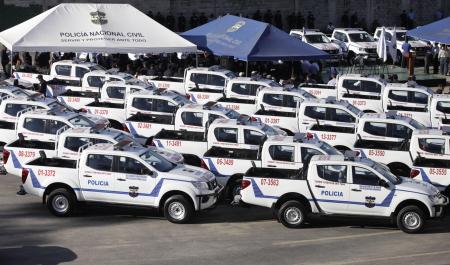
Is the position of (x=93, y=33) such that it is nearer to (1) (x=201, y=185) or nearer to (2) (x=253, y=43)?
(2) (x=253, y=43)

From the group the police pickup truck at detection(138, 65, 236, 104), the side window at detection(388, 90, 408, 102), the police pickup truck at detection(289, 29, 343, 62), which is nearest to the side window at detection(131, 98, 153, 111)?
the police pickup truck at detection(138, 65, 236, 104)

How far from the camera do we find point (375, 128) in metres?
24.7

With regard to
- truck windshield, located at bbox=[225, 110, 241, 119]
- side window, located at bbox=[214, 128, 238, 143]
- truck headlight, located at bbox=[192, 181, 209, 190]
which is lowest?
truck headlight, located at bbox=[192, 181, 209, 190]

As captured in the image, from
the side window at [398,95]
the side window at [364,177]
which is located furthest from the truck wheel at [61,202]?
the side window at [398,95]

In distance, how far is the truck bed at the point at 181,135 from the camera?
943 inches

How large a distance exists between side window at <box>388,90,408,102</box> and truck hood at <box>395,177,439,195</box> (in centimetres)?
909

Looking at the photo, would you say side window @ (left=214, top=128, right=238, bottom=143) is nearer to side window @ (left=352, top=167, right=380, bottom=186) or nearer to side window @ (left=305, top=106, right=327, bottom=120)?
side window @ (left=305, top=106, right=327, bottom=120)

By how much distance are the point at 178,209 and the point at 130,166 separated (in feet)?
4.54

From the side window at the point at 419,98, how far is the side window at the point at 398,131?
182 inches

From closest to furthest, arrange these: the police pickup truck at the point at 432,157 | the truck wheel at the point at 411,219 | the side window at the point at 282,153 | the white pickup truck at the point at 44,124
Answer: the truck wheel at the point at 411,219
the police pickup truck at the point at 432,157
the side window at the point at 282,153
the white pickup truck at the point at 44,124

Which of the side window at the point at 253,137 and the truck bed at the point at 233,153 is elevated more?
the side window at the point at 253,137

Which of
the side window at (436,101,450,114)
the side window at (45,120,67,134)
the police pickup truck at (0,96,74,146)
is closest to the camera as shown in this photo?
the side window at (45,120,67,134)

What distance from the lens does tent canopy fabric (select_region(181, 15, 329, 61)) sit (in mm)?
32625

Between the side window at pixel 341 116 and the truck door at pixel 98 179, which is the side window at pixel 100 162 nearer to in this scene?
the truck door at pixel 98 179
